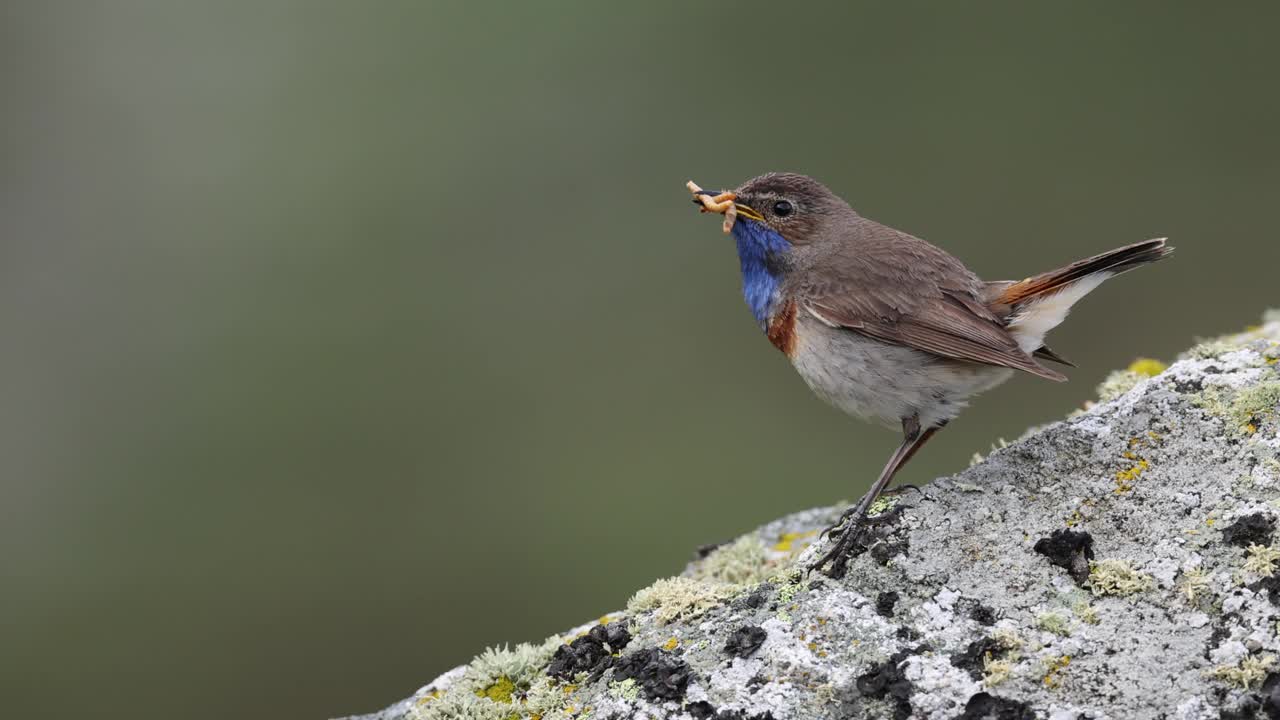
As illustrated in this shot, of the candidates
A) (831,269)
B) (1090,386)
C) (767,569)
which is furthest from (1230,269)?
(767,569)

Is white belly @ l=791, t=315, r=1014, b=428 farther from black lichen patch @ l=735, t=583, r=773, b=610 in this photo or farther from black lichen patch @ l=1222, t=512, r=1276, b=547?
black lichen patch @ l=1222, t=512, r=1276, b=547

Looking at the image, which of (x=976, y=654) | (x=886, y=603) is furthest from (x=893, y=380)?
(x=976, y=654)

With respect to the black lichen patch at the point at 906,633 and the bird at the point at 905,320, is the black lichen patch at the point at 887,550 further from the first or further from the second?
the bird at the point at 905,320

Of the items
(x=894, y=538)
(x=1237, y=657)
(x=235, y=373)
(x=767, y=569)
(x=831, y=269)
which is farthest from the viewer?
(x=235, y=373)

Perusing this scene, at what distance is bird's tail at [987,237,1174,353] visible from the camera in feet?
15.7

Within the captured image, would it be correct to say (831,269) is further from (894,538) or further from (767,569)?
(894,538)

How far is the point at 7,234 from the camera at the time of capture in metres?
13.0

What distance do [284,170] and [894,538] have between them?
1115 cm

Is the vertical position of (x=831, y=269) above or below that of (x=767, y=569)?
above

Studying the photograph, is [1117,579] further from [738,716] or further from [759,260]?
[759,260]

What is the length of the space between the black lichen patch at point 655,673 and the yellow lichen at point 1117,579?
4.10 ft

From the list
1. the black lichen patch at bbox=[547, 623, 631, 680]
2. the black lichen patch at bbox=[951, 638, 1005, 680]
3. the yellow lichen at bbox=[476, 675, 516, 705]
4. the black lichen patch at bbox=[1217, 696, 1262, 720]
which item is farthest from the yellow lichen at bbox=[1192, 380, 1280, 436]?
the yellow lichen at bbox=[476, 675, 516, 705]

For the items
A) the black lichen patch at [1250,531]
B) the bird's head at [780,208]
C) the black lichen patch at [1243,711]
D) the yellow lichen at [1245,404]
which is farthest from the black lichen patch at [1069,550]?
the bird's head at [780,208]

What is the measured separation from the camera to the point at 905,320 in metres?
5.02
